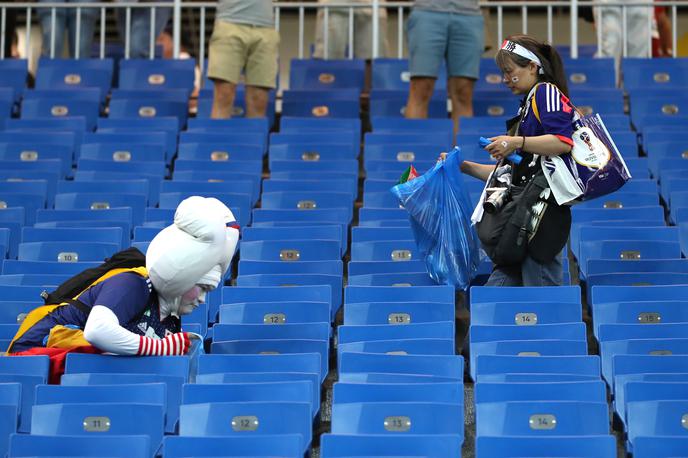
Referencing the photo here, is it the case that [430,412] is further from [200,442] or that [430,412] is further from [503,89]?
[503,89]

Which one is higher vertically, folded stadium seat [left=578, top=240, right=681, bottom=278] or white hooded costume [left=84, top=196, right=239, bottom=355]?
white hooded costume [left=84, top=196, right=239, bottom=355]

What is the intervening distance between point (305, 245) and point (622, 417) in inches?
85.5

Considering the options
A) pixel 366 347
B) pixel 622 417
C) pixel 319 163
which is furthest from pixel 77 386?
pixel 319 163

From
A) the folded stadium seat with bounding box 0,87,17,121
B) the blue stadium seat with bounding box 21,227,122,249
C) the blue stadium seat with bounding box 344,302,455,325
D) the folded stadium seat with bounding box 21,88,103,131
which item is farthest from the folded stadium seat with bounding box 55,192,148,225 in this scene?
the blue stadium seat with bounding box 344,302,455,325

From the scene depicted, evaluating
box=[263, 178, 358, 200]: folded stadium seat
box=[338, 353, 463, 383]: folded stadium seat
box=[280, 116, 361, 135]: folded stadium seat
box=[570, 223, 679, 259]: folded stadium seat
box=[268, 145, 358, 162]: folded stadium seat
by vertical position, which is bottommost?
box=[338, 353, 463, 383]: folded stadium seat

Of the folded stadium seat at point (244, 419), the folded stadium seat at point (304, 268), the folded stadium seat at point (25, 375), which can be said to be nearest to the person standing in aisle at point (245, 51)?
the folded stadium seat at point (304, 268)

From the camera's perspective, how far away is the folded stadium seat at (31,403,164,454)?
165 inches

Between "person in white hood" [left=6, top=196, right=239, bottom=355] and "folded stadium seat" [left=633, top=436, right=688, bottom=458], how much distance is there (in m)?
1.70

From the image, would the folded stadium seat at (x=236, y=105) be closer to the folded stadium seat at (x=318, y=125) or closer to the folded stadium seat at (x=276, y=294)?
the folded stadium seat at (x=318, y=125)

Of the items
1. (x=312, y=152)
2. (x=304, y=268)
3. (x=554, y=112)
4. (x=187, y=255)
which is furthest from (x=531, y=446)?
(x=312, y=152)

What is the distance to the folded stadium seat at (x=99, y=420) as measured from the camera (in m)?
4.19

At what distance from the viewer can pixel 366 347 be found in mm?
Result: 4855

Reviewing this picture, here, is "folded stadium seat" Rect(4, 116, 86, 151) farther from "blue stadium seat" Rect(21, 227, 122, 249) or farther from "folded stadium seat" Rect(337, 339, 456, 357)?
"folded stadium seat" Rect(337, 339, 456, 357)

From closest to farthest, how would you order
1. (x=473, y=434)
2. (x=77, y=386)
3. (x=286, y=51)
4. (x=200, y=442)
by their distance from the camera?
(x=200, y=442), (x=77, y=386), (x=473, y=434), (x=286, y=51)
